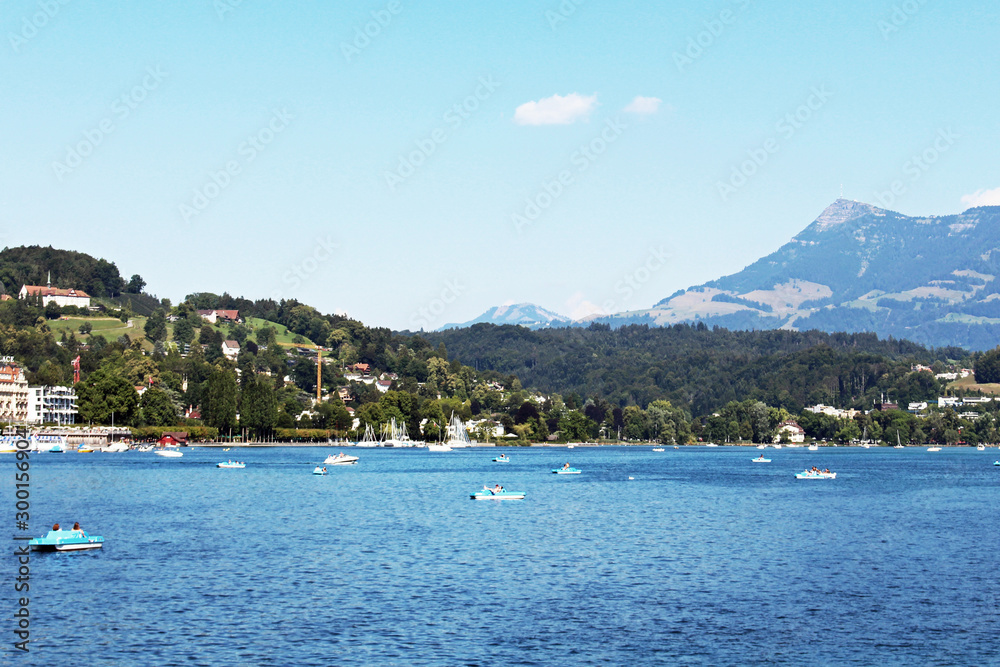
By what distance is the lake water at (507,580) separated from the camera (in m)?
32.2

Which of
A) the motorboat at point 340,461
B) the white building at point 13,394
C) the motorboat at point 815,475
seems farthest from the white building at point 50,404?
the motorboat at point 815,475

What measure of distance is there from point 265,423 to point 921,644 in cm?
16681

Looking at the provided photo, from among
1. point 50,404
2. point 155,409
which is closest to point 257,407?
point 155,409

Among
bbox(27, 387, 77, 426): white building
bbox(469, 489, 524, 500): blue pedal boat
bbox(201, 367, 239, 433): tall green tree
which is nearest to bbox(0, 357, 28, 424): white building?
bbox(27, 387, 77, 426): white building

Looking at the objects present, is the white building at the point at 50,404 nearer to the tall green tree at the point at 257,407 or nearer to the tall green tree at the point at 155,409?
the tall green tree at the point at 155,409

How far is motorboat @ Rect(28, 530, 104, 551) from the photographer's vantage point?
49812 millimetres

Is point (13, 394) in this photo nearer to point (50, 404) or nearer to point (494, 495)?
point (50, 404)

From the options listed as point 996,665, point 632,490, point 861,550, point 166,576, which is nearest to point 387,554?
point 166,576

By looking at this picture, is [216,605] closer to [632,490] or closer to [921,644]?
[921,644]

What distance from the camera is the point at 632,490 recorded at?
9625cm

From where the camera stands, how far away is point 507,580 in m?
43.7

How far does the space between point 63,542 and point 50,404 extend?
505 feet

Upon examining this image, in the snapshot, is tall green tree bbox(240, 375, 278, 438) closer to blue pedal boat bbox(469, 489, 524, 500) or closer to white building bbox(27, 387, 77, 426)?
white building bbox(27, 387, 77, 426)

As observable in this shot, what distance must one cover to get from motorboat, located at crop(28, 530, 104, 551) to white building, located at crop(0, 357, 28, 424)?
14550cm
